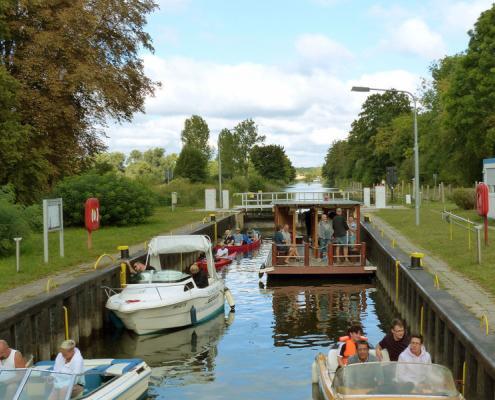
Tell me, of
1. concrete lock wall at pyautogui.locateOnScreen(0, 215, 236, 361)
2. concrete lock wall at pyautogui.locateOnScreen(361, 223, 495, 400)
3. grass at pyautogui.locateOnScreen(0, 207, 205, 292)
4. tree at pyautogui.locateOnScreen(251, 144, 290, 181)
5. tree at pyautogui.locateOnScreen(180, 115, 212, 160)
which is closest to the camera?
concrete lock wall at pyautogui.locateOnScreen(361, 223, 495, 400)

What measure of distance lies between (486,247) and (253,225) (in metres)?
40.5

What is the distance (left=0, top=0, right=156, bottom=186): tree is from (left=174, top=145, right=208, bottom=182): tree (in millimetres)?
49424

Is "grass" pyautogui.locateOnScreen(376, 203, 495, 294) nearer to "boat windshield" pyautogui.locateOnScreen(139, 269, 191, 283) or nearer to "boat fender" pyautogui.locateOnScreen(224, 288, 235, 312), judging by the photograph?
"boat fender" pyautogui.locateOnScreen(224, 288, 235, 312)

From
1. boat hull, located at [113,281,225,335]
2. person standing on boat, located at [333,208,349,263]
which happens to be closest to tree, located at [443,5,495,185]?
person standing on boat, located at [333,208,349,263]

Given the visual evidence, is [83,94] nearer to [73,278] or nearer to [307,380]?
[73,278]

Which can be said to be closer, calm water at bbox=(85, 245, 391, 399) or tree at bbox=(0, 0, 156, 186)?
calm water at bbox=(85, 245, 391, 399)

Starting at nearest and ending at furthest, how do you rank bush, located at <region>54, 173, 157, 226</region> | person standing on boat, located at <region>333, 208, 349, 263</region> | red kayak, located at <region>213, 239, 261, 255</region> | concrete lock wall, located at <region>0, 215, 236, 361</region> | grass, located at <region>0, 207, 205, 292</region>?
concrete lock wall, located at <region>0, 215, 236, 361</region> < grass, located at <region>0, 207, 205, 292</region> < person standing on boat, located at <region>333, 208, 349, 263</region> < red kayak, located at <region>213, 239, 261, 255</region> < bush, located at <region>54, 173, 157, 226</region>

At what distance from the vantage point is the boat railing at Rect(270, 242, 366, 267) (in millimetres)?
26688

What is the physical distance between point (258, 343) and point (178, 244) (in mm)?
6691

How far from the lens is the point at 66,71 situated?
3859 cm

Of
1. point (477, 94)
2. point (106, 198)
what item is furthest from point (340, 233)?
point (477, 94)

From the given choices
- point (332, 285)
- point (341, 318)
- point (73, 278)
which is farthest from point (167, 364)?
point (332, 285)

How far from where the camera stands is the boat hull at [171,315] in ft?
60.7

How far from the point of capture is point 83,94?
136 ft
